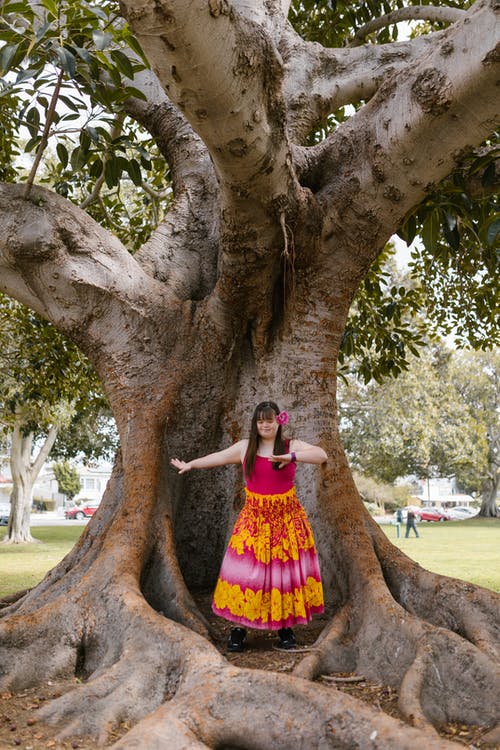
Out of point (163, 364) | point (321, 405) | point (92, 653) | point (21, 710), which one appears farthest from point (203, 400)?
point (21, 710)

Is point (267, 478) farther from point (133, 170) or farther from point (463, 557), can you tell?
point (463, 557)

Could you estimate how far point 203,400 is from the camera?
5324 mm

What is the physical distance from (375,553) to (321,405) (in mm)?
1064

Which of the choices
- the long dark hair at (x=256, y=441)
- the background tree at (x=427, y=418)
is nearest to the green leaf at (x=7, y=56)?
the long dark hair at (x=256, y=441)

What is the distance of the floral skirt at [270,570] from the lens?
425 cm

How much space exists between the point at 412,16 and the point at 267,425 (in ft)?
15.8

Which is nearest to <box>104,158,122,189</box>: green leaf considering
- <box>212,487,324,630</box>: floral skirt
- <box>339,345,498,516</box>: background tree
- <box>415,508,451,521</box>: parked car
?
<box>212,487,324,630</box>: floral skirt

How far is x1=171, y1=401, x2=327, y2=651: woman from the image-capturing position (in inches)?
168

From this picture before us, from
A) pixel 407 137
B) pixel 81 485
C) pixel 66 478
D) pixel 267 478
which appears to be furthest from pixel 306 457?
pixel 81 485

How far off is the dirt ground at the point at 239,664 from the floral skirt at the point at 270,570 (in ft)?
0.69

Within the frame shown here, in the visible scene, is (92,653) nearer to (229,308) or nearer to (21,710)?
(21,710)

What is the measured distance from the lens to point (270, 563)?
4309mm

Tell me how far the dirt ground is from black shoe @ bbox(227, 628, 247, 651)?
0.14ft

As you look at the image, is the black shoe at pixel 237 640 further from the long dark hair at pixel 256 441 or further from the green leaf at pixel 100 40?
the green leaf at pixel 100 40
